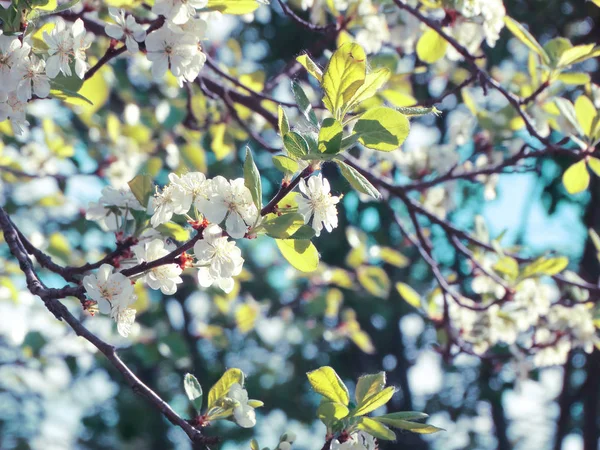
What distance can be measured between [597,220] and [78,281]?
3.91 m

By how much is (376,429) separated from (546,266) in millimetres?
1085

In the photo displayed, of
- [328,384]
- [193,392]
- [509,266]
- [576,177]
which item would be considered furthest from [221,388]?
[509,266]

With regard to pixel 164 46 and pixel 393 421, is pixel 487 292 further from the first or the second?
pixel 164 46

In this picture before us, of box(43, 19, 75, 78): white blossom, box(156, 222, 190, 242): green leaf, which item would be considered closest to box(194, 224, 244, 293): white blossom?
box(156, 222, 190, 242): green leaf

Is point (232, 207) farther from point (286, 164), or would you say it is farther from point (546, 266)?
point (546, 266)

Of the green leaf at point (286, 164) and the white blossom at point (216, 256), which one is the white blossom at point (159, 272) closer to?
the white blossom at point (216, 256)

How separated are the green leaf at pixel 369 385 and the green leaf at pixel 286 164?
0.32m

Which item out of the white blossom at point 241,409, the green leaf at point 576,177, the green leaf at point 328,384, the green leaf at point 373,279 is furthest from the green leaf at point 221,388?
the green leaf at point 373,279

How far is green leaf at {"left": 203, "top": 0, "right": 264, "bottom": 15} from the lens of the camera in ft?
3.55

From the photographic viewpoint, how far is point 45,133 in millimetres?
2543

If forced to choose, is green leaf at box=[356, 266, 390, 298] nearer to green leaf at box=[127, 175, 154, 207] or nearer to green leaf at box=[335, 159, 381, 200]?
green leaf at box=[127, 175, 154, 207]

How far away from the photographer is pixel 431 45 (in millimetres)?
1734

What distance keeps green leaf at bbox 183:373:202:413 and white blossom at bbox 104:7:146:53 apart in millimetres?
506

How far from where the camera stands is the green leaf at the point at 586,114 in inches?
60.5
